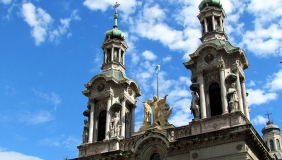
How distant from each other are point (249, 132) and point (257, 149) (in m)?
2.52

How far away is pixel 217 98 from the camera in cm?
3406

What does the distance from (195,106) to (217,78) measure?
2.88 m

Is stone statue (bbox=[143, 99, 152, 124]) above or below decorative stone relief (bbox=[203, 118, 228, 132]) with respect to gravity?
above

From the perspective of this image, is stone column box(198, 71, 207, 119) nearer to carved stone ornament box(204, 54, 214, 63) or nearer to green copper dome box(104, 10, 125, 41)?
carved stone ornament box(204, 54, 214, 63)

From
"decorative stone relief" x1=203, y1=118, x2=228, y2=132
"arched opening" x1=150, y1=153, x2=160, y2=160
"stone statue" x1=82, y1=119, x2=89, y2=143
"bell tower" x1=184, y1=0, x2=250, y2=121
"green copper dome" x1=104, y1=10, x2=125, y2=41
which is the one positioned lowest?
"arched opening" x1=150, y1=153, x2=160, y2=160

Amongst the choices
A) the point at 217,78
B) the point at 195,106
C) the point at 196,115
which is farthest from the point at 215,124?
the point at 217,78

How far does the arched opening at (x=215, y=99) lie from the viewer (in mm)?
33500

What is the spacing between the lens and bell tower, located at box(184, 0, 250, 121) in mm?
33062

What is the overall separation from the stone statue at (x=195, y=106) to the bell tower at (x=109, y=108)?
648cm

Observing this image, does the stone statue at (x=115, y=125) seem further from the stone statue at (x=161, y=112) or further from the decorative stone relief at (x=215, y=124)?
the decorative stone relief at (x=215, y=124)

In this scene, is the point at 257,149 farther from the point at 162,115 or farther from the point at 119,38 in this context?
the point at 119,38

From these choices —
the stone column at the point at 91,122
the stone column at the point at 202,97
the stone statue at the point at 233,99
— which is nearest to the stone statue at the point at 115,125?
the stone column at the point at 91,122

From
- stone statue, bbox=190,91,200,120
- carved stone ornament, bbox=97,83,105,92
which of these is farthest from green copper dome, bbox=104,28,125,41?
stone statue, bbox=190,91,200,120

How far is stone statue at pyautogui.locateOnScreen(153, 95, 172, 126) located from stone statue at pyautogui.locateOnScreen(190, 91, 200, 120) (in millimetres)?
2100
